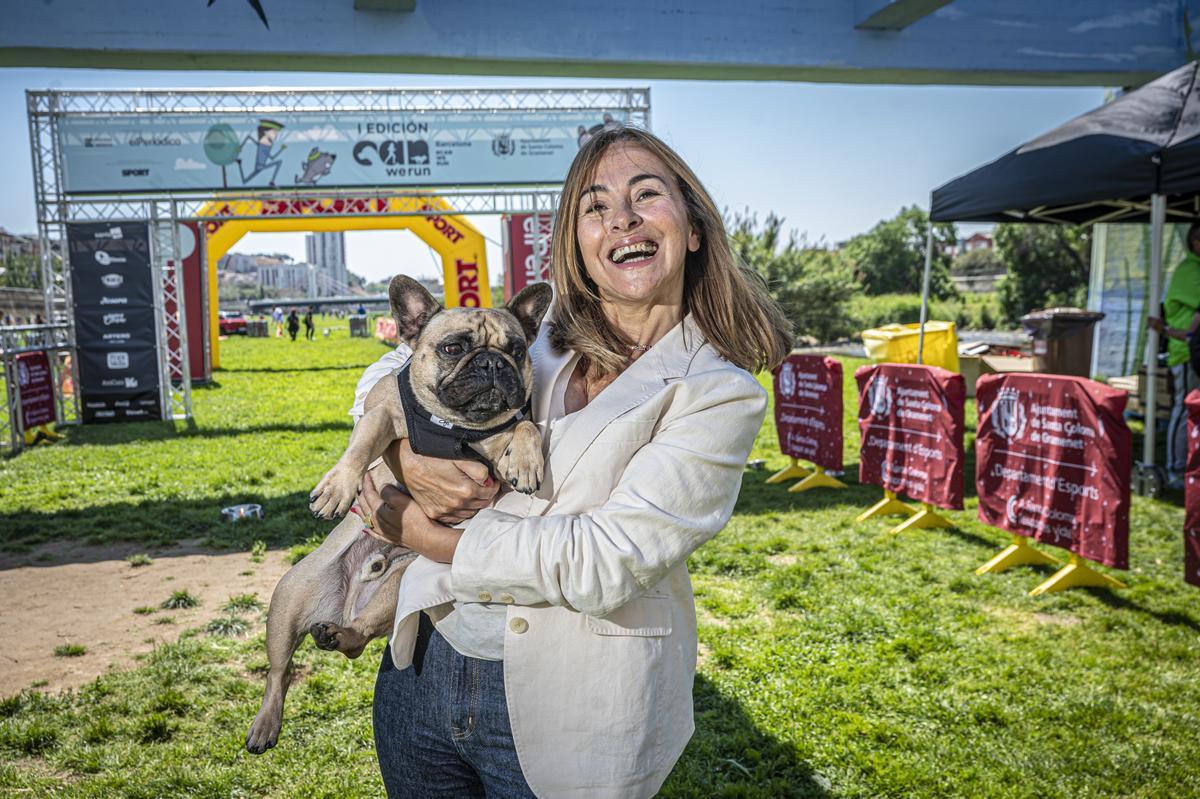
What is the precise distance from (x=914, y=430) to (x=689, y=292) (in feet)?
18.0

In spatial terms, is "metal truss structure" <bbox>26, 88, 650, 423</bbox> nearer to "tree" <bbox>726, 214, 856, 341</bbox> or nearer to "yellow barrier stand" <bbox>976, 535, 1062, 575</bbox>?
"yellow barrier stand" <bbox>976, 535, 1062, 575</bbox>

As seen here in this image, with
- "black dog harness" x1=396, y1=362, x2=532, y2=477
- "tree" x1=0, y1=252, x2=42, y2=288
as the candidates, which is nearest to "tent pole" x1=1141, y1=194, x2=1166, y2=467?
"black dog harness" x1=396, y1=362, x2=532, y2=477

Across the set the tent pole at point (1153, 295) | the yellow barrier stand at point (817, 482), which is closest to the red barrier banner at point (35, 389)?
the yellow barrier stand at point (817, 482)

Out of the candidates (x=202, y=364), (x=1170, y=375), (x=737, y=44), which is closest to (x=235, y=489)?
(x=737, y=44)

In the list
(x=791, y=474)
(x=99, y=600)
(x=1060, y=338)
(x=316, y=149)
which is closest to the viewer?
(x=99, y=600)

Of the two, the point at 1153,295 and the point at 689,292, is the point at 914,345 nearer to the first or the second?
the point at 1153,295

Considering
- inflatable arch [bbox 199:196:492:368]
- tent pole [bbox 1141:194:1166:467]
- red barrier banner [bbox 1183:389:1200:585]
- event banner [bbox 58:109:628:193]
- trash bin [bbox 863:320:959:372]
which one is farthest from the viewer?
inflatable arch [bbox 199:196:492:368]

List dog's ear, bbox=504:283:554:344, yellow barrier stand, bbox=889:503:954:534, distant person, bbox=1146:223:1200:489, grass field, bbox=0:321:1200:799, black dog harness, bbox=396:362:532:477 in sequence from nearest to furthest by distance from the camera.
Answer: black dog harness, bbox=396:362:532:477, dog's ear, bbox=504:283:554:344, grass field, bbox=0:321:1200:799, yellow barrier stand, bbox=889:503:954:534, distant person, bbox=1146:223:1200:489

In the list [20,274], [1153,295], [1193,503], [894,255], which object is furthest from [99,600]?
[20,274]

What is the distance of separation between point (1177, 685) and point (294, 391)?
17.0 meters

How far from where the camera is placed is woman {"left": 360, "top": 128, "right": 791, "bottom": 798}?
151cm

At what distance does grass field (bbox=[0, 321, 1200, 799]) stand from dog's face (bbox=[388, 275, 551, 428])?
7.15 feet

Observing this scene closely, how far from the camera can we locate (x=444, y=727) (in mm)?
1740

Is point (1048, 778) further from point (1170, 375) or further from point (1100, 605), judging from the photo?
point (1170, 375)
